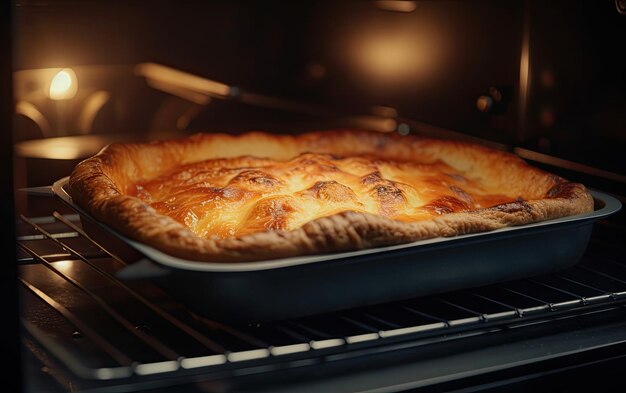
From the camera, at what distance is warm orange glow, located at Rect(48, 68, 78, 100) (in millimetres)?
2133

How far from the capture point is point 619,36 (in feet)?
5.27

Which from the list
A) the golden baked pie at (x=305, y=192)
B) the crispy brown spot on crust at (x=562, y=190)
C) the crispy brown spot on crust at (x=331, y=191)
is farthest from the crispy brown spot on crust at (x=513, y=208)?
the crispy brown spot on crust at (x=331, y=191)

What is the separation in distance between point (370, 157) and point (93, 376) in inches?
37.6

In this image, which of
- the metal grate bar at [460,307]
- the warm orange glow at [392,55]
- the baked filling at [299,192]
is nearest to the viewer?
the metal grate bar at [460,307]

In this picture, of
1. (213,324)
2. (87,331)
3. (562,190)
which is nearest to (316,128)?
(562,190)

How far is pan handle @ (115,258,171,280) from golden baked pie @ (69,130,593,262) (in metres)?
0.06

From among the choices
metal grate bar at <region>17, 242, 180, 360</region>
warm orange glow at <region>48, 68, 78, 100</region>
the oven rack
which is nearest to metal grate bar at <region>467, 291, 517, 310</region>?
the oven rack

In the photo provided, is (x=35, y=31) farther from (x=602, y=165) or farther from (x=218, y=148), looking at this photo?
(x=602, y=165)

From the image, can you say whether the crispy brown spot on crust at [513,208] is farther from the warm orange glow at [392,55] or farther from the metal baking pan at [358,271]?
the warm orange glow at [392,55]

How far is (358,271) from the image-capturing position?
1.24m

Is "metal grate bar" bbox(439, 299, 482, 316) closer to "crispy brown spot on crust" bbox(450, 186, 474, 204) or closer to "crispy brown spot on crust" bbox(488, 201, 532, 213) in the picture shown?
"crispy brown spot on crust" bbox(488, 201, 532, 213)

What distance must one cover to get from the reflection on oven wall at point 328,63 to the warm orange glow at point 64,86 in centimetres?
1

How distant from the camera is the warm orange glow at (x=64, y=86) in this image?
2.13m

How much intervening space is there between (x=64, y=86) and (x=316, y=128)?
66 centimetres
